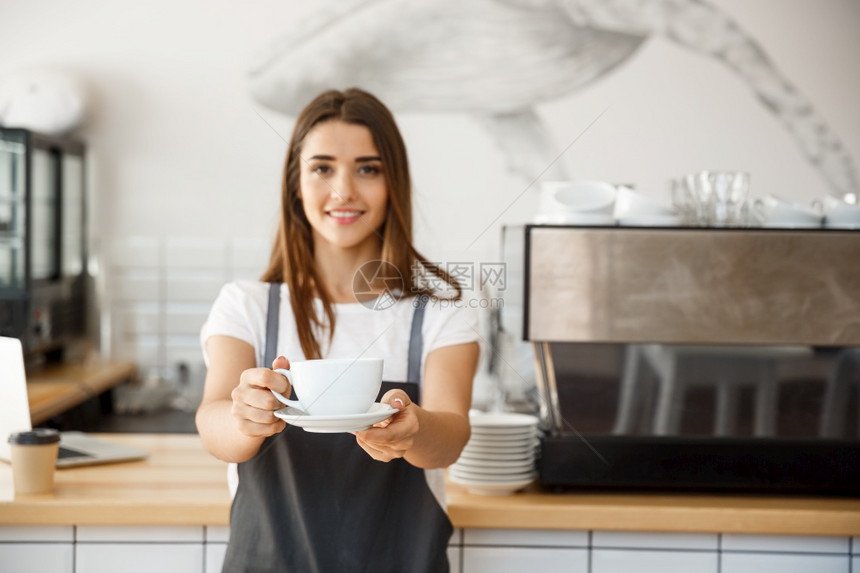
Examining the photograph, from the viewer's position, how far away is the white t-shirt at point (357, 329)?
1.40 m

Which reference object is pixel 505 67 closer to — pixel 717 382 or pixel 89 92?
pixel 89 92

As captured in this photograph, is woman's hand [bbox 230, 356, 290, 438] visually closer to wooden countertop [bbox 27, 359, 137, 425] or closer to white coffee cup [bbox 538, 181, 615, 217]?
white coffee cup [bbox 538, 181, 615, 217]

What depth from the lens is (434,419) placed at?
1245 millimetres

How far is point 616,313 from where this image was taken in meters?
1.61

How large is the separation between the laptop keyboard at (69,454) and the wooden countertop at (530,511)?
18cm

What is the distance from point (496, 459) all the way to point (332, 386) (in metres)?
0.61

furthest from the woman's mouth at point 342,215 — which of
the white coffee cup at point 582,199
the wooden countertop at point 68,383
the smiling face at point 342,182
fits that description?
the wooden countertop at point 68,383

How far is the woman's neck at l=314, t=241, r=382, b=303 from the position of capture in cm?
146

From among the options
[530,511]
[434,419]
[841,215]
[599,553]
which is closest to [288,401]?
[434,419]

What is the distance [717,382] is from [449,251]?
195cm

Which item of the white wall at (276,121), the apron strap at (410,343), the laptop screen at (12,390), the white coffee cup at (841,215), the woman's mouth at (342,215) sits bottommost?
the laptop screen at (12,390)

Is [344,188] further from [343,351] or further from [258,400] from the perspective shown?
[258,400]

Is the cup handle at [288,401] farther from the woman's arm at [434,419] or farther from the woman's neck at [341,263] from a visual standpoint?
the woman's neck at [341,263]

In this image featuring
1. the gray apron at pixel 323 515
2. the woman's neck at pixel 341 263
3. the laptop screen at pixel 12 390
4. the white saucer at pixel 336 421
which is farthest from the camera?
the laptop screen at pixel 12 390
